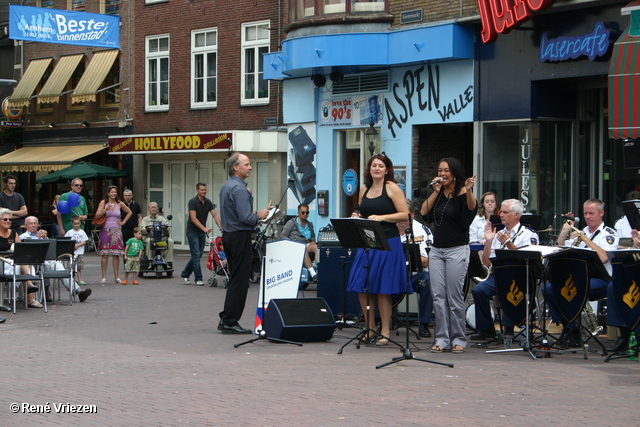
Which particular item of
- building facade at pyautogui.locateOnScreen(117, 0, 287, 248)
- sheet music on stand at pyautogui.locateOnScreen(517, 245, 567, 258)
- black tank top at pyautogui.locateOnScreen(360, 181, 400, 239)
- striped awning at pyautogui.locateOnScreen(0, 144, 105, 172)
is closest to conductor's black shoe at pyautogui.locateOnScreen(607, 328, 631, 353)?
sheet music on stand at pyautogui.locateOnScreen(517, 245, 567, 258)

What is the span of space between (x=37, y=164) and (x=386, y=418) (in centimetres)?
2450

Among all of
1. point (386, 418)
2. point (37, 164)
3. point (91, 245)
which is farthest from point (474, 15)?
point (37, 164)

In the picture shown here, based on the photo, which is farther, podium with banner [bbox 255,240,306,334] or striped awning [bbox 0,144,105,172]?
striped awning [bbox 0,144,105,172]

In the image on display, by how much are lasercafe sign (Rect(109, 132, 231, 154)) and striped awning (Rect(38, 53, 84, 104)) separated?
11.2 ft

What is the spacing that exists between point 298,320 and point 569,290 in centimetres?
285

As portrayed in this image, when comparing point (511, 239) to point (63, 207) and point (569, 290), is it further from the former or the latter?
point (63, 207)

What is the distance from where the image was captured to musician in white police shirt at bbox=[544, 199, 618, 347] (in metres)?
9.64

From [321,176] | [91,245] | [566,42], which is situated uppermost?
[566,42]

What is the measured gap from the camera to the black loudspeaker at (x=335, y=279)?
1170 cm

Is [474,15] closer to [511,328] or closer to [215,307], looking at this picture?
[215,307]

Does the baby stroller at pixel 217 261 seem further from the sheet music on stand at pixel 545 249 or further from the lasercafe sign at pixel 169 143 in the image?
the sheet music on stand at pixel 545 249

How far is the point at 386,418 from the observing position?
6477mm

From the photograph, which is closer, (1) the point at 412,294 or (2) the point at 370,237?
(2) the point at 370,237

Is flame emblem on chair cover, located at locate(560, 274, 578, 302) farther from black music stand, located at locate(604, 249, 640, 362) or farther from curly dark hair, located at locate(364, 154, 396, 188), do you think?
curly dark hair, located at locate(364, 154, 396, 188)
